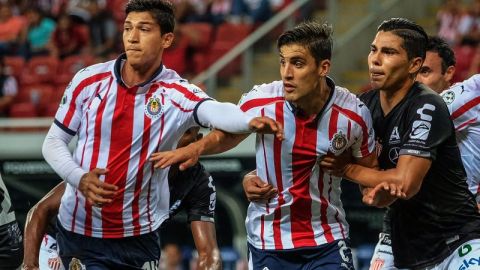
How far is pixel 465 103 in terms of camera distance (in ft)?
22.0

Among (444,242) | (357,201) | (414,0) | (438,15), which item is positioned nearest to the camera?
(444,242)

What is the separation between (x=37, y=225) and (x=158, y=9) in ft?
4.99

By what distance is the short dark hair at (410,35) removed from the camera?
21.1 feet

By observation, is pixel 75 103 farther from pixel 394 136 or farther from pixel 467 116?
pixel 467 116

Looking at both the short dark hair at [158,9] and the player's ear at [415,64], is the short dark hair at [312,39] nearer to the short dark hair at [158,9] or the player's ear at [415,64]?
the player's ear at [415,64]

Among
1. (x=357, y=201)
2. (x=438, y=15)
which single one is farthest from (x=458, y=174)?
(x=438, y=15)

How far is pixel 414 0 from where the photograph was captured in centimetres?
1541

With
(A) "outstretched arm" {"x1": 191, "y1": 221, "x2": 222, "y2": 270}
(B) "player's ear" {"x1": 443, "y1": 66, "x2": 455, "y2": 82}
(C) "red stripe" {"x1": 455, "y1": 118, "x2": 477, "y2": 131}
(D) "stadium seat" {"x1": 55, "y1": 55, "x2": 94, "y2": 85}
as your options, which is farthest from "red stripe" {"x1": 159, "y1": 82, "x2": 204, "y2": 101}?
(D) "stadium seat" {"x1": 55, "y1": 55, "x2": 94, "y2": 85}

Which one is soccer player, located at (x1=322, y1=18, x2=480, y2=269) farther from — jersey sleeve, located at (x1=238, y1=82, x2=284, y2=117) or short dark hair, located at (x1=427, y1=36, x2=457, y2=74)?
short dark hair, located at (x1=427, y1=36, x2=457, y2=74)

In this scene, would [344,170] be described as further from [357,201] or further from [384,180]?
[357,201]

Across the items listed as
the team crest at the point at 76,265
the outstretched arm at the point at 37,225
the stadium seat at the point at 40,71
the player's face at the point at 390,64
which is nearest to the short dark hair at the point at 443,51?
the player's face at the point at 390,64

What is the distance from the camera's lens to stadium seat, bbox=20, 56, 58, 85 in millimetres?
15664

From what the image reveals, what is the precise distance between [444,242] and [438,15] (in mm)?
8459

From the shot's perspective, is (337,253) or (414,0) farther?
(414,0)
